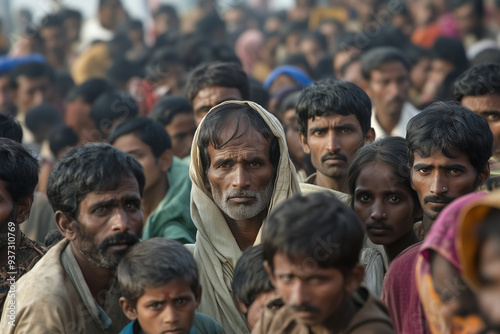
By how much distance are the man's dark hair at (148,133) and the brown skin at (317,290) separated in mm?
3321

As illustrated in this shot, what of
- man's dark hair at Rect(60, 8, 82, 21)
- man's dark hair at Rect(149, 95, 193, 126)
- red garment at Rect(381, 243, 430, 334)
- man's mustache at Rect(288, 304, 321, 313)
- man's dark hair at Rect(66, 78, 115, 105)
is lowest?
red garment at Rect(381, 243, 430, 334)

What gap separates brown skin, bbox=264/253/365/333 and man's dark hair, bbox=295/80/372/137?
2369mm

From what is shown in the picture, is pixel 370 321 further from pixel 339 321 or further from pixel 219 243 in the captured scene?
pixel 219 243

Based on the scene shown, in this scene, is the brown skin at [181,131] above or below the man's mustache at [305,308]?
above

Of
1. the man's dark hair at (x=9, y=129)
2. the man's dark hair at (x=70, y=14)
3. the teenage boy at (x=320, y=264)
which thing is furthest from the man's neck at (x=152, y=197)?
the man's dark hair at (x=70, y=14)

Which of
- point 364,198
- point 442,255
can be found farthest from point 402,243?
point 442,255

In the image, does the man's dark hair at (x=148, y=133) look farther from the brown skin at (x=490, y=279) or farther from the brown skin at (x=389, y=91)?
the brown skin at (x=490, y=279)

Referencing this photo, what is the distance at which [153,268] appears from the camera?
135 inches

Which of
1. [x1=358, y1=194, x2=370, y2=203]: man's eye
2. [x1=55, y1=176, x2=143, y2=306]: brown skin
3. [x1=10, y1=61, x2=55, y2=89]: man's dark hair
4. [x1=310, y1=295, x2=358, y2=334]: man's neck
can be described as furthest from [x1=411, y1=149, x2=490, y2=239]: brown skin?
[x1=10, y1=61, x2=55, y2=89]: man's dark hair

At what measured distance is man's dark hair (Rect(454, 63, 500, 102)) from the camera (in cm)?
516

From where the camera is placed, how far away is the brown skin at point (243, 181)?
14.3 feet

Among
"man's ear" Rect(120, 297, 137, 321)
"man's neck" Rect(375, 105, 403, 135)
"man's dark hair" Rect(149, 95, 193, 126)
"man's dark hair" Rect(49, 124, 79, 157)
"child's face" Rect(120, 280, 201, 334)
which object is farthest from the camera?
"man's dark hair" Rect(49, 124, 79, 157)

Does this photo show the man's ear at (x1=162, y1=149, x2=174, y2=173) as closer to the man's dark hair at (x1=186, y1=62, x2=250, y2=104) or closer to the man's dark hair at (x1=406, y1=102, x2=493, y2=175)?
the man's dark hair at (x1=186, y1=62, x2=250, y2=104)

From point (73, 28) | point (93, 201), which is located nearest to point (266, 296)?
point (93, 201)
